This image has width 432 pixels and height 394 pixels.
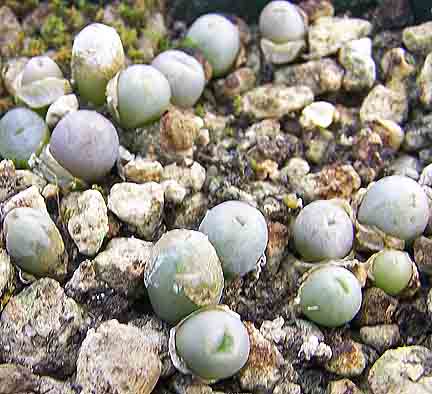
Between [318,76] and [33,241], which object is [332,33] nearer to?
[318,76]

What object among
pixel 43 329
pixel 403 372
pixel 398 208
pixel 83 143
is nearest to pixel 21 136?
pixel 83 143

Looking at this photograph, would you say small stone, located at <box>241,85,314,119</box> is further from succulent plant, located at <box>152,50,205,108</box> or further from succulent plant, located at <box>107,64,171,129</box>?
succulent plant, located at <box>107,64,171,129</box>

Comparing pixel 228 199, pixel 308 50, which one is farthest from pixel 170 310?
pixel 308 50

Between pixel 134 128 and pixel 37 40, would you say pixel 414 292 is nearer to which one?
pixel 134 128

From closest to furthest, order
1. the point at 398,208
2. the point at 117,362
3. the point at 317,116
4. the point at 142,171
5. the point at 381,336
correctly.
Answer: the point at 117,362, the point at 381,336, the point at 398,208, the point at 142,171, the point at 317,116

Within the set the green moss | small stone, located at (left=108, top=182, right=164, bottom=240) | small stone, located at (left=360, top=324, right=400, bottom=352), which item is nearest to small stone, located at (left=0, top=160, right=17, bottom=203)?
small stone, located at (left=108, top=182, right=164, bottom=240)
